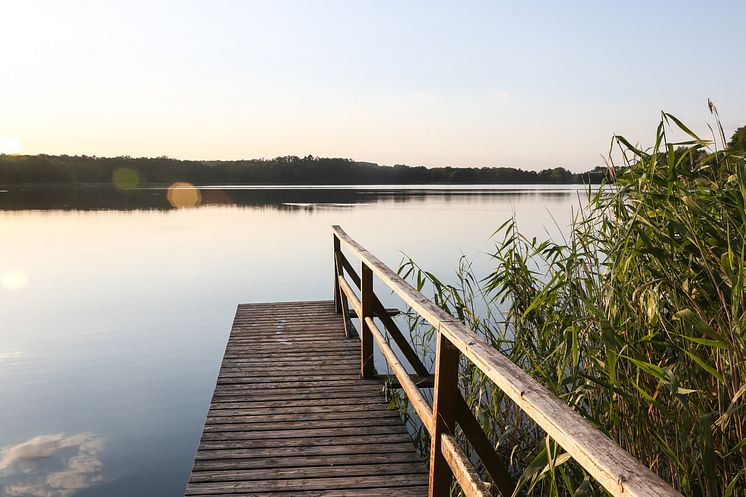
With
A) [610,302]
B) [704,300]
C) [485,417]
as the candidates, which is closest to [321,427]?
[485,417]

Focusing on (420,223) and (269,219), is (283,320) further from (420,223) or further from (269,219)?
(269,219)

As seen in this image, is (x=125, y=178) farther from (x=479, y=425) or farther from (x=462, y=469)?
(x=462, y=469)

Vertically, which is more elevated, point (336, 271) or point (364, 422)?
point (336, 271)

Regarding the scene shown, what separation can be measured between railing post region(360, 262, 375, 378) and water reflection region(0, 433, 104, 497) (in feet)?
8.69

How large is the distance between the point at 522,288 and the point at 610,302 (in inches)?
55.5

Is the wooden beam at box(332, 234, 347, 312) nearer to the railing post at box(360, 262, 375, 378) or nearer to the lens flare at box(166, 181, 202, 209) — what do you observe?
the railing post at box(360, 262, 375, 378)

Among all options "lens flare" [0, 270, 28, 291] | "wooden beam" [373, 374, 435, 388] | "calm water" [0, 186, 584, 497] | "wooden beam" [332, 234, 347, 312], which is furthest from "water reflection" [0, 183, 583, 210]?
"wooden beam" [373, 374, 435, 388]

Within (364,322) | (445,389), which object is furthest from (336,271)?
(445,389)

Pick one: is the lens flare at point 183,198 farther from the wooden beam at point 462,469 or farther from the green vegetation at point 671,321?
the wooden beam at point 462,469

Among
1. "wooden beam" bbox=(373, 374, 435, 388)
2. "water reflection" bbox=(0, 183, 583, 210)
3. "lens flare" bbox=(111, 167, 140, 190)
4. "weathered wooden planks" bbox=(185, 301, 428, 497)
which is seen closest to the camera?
"weathered wooden planks" bbox=(185, 301, 428, 497)

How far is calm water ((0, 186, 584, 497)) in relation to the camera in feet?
18.6

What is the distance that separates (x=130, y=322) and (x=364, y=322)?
7.66 metres

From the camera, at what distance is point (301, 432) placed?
380 centimetres

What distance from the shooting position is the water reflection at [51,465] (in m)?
5.07
